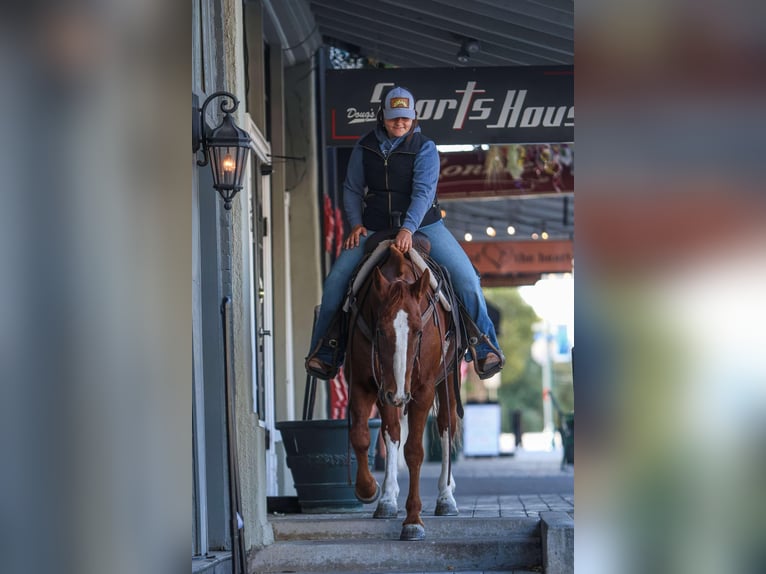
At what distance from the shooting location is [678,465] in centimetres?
176

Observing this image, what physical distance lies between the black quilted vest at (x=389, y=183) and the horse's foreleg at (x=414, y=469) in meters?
1.19

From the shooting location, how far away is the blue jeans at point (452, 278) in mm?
7465

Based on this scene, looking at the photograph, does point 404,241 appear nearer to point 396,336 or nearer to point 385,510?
point 396,336

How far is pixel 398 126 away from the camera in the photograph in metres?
7.50

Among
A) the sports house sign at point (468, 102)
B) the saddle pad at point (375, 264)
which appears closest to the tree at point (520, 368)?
the sports house sign at point (468, 102)

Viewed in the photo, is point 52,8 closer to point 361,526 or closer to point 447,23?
point 361,526

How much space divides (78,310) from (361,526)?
583 cm

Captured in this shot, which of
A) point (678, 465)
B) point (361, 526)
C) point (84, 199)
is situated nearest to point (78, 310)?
point (84, 199)

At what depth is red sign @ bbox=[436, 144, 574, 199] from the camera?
602 inches

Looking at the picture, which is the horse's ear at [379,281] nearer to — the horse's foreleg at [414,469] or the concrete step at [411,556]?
the horse's foreleg at [414,469]

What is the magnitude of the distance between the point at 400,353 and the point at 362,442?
922mm

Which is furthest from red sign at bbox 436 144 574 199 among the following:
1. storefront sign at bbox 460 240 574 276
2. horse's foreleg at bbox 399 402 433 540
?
horse's foreleg at bbox 399 402 433 540

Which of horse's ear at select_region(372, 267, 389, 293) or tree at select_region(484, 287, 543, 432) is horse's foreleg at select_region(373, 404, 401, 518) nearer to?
horse's ear at select_region(372, 267, 389, 293)

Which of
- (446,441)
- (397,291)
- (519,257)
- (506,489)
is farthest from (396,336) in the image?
(519,257)
